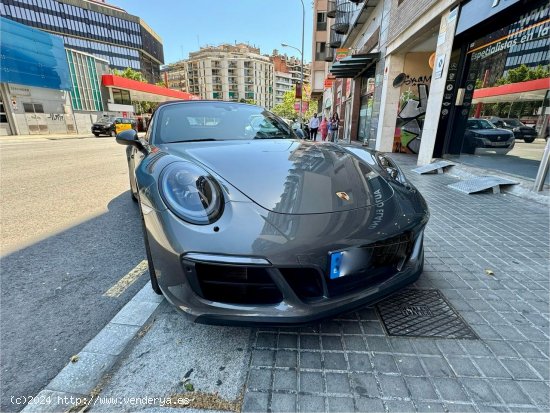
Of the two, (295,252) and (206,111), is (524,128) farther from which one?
(295,252)

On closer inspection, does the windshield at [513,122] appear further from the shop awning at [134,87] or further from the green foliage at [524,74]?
the shop awning at [134,87]

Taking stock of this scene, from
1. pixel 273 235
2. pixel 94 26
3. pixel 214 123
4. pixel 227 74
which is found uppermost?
pixel 94 26

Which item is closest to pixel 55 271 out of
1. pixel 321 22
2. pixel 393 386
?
pixel 393 386

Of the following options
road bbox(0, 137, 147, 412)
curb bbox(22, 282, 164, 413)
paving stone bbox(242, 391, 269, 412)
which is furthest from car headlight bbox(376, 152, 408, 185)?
road bbox(0, 137, 147, 412)

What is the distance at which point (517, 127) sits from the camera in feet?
19.4

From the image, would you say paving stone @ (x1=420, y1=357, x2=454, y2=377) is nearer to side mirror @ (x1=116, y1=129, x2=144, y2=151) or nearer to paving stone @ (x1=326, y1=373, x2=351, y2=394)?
paving stone @ (x1=326, y1=373, x2=351, y2=394)

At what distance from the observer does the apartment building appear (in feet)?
346

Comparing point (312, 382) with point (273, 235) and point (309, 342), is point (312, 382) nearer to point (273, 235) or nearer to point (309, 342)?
point (309, 342)

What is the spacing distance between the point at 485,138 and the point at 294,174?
7.08 m

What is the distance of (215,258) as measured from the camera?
1.27 metres

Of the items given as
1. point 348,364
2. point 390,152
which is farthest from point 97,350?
point 390,152

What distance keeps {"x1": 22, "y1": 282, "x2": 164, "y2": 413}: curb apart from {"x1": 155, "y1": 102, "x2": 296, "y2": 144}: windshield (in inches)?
52.9

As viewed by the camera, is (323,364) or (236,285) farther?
(323,364)

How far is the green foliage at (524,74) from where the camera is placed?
5000mm
